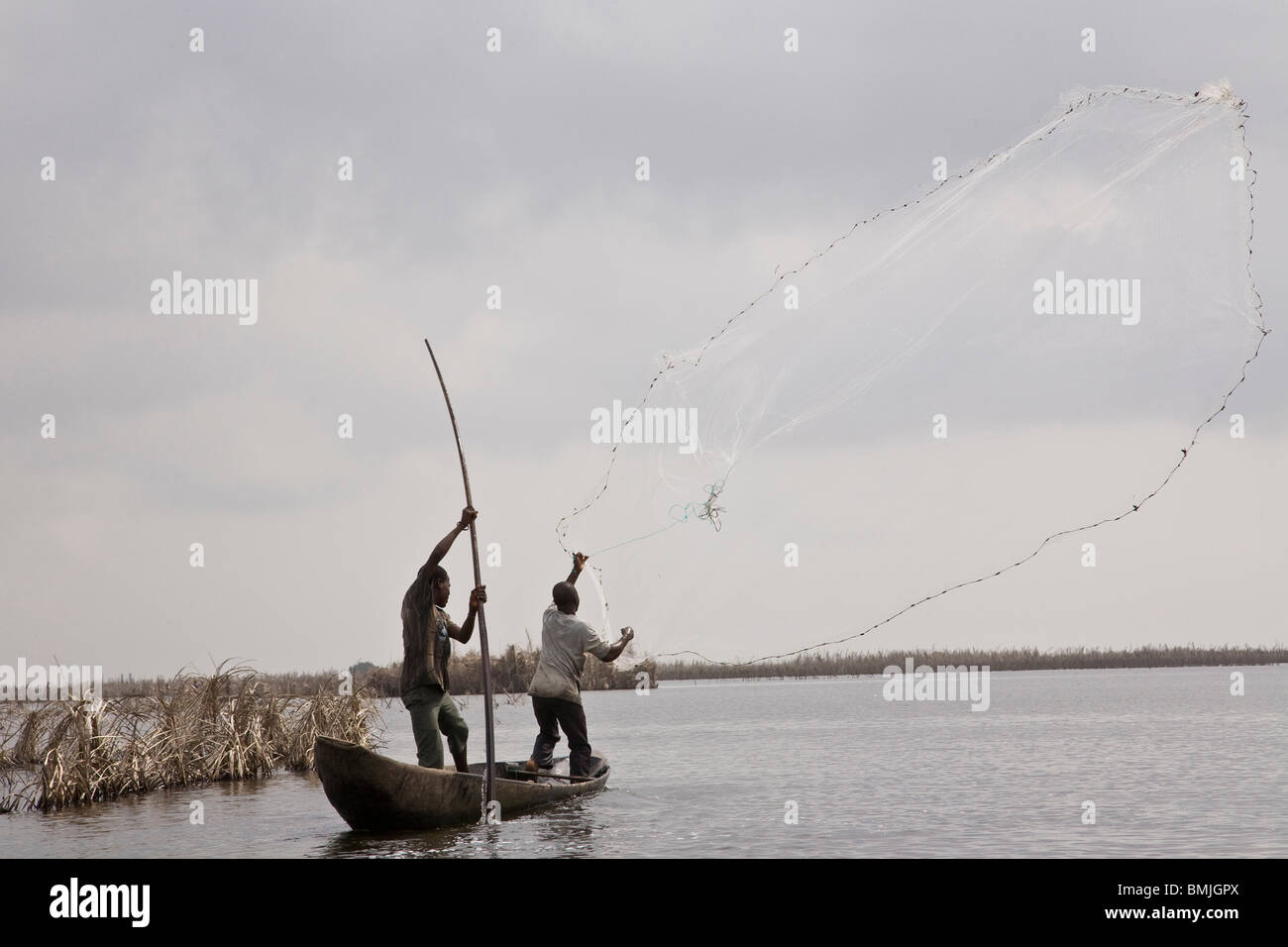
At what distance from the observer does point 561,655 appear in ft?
50.2

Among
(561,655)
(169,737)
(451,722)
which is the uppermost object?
(561,655)

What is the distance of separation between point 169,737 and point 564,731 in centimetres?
717

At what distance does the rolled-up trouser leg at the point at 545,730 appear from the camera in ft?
51.4

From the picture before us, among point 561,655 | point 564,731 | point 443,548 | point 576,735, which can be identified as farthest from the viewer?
point 564,731

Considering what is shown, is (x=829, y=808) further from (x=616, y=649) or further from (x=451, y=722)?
(x=451, y=722)

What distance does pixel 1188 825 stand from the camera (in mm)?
15117

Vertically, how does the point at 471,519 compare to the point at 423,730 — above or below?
above

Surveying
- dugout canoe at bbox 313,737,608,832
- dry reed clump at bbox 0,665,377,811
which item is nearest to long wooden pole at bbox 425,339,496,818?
dugout canoe at bbox 313,737,608,832

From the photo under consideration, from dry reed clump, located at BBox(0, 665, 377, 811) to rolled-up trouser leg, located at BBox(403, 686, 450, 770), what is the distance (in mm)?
5528

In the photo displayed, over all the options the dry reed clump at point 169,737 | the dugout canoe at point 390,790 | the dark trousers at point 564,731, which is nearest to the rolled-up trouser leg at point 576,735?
the dark trousers at point 564,731

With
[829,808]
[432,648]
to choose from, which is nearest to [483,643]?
[432,648]
